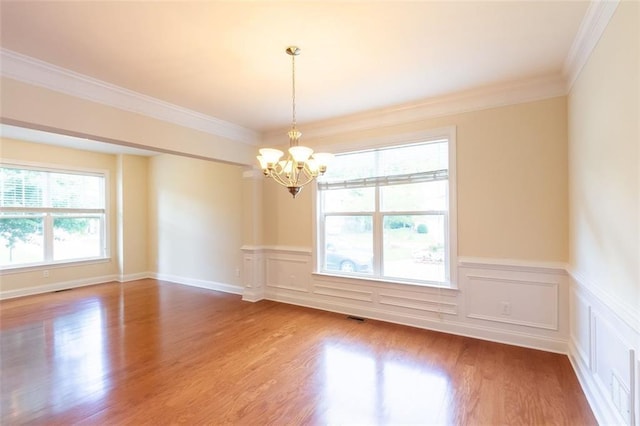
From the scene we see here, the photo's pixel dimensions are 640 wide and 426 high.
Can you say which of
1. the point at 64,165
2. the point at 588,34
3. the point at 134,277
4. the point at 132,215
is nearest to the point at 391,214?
the point at 588,34

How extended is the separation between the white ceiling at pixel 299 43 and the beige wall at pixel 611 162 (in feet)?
1.31

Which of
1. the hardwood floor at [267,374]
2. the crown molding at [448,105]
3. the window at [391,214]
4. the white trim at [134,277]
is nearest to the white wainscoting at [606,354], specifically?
the hardwood floor at [267,374]

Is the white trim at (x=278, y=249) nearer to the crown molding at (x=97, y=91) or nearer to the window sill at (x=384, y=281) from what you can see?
the window sill at (x=384, y=281)

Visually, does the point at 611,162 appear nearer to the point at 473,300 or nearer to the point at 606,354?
the point at 606,354

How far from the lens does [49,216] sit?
18.3ft

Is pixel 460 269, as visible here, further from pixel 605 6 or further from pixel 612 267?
pixel 605 6

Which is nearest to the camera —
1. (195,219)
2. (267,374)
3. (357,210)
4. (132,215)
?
(267,374)

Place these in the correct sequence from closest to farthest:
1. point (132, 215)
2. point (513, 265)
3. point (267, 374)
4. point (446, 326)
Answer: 1. point (267, 374)
2. point (513, 265)
3. point (446, 326)
4. point (132, 215)

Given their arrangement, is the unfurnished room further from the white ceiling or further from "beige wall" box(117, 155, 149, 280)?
"beige wall" box(117, 155, 149, 280)

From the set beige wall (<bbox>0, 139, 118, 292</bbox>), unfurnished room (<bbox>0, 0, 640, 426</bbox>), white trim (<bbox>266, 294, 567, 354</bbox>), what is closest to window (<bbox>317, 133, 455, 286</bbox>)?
unfurnished room (<bbox>0, 0, 640, 426</bbox>)

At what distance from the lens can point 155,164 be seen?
6652 mm

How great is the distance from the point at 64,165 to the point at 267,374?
5.82 m

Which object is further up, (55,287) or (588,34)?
(588,34)

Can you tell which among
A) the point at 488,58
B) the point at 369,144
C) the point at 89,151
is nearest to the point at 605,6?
the point at 488,58
